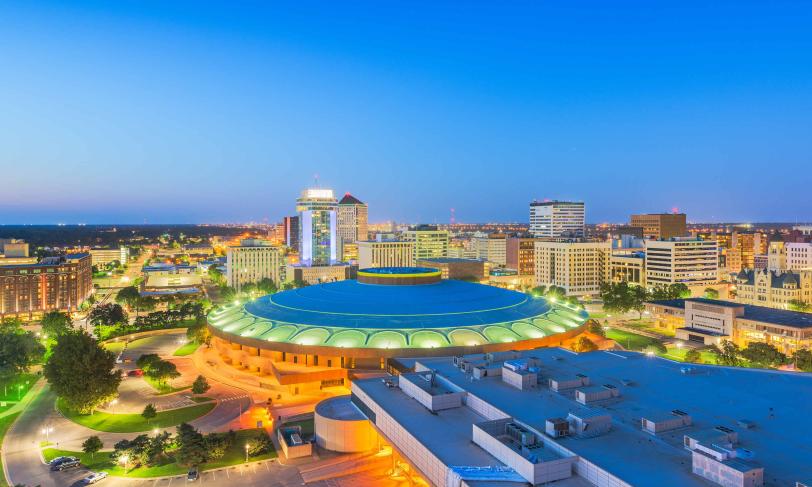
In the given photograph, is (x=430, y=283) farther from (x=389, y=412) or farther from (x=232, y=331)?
(x=389, y=412)

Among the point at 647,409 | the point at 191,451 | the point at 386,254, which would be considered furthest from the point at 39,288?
the point at 647,409

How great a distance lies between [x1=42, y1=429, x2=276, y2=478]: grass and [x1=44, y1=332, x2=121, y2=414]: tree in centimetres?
718

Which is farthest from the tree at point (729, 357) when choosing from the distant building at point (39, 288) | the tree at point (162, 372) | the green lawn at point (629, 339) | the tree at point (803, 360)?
the distant building at point (39, 288)

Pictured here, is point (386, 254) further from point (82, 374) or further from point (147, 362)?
point (82, 374)

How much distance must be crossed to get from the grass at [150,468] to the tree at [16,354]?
71.5 feet

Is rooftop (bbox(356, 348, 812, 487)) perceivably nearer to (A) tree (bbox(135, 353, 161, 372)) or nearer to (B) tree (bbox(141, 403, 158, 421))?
(B) tree (bbox(141, 403, 158, 421))

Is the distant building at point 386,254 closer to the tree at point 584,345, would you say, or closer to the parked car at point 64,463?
the tree at point 584,345

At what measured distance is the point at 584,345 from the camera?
65188mm

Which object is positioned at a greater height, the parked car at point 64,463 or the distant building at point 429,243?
the distant building at point 429,243

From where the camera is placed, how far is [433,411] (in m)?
35.5

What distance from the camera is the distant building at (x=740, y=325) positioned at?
73.0 meters

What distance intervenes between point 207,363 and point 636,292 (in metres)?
86.2

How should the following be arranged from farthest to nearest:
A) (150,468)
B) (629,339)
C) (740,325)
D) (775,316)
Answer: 1. (629,339)
2. (740,325)
3. (775,316)
4. (150,468)

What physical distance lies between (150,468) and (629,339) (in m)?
72.4
